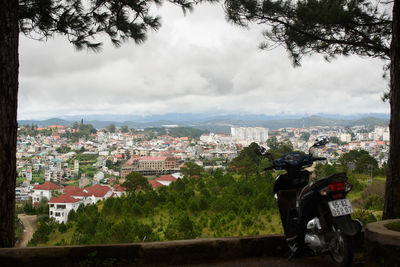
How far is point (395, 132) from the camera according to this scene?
2.65 m

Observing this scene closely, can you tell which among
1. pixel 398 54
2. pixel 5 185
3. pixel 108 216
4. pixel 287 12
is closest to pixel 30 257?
pixel 5 185

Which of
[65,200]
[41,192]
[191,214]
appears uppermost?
[191,214]

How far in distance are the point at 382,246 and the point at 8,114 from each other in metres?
2.45

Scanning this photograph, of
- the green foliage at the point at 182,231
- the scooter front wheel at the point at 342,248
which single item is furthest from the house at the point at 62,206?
the scooter front wheel at the point at 342,248

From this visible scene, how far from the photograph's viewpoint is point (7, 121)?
234 centimetres

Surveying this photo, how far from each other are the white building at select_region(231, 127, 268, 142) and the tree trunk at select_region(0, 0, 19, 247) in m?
46.0

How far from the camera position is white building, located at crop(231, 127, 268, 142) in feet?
173

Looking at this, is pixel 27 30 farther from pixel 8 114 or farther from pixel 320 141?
pixel 320 141

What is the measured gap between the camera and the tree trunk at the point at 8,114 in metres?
2.33

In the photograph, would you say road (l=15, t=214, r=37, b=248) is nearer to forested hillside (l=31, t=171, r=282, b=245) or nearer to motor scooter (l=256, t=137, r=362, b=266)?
forested hillside (l=31, t=171, r=282, b=245)

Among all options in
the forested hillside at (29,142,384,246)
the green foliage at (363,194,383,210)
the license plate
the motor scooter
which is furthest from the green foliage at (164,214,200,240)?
the green foliage at (363,194,383,210)

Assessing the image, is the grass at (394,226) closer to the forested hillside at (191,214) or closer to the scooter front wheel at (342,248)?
the scooter front wheel at (342,248)

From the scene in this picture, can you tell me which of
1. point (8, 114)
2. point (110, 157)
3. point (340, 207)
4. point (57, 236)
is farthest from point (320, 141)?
point (110, 157)

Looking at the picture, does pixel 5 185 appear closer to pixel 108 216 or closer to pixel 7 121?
pixel 7 121
